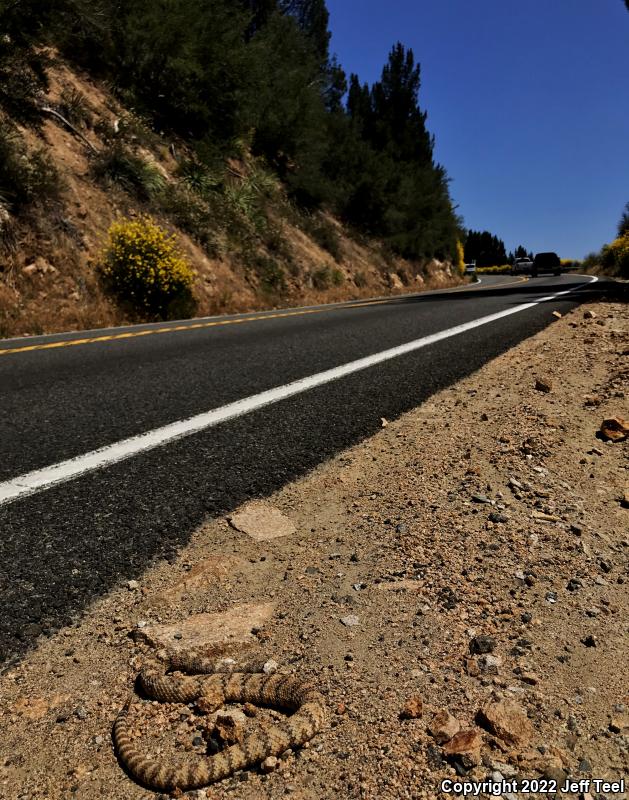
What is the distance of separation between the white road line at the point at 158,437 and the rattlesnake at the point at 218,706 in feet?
3.93

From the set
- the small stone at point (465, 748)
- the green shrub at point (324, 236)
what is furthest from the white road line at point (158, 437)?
the green shrub at point (324, 236)

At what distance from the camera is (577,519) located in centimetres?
228

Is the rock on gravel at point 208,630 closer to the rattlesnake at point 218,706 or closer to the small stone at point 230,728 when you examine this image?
the rattlesnake at point 218,706

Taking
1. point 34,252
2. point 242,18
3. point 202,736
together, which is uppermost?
point 242,18

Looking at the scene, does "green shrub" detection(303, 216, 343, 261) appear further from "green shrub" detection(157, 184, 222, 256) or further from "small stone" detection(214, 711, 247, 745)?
"small stone" detection(214, 711, 247, 745)

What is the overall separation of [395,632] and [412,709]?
300 mm

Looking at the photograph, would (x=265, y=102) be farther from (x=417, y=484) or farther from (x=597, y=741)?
(x=597, y=741)

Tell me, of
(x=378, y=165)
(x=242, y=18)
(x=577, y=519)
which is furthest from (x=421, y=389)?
(x=378, y=165)

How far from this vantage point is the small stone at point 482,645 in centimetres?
161

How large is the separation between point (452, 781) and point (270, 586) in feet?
2.84

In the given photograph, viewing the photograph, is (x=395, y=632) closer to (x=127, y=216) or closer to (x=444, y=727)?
(x=444, y=727)

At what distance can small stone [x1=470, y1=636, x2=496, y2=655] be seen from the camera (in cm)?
161

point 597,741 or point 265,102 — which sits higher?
point 265,102

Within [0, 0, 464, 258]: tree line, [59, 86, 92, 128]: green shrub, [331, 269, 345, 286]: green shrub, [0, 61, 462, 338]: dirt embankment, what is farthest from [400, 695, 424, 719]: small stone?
[331, 269, 345, 286]: green shrub
